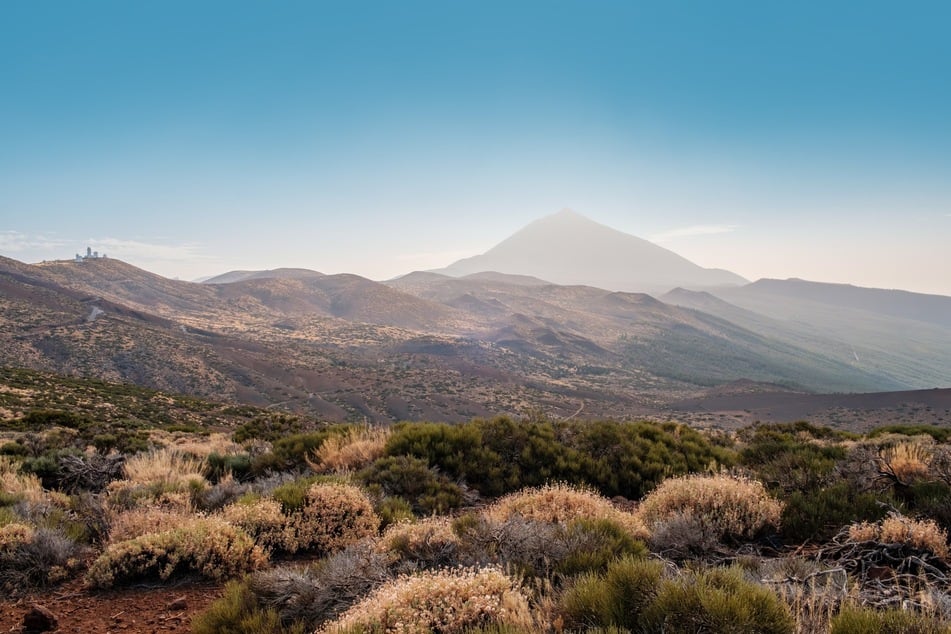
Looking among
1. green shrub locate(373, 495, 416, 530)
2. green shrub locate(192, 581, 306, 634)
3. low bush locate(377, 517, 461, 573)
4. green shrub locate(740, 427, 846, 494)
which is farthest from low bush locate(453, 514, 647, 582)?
green shrub locate(740, 427, 846, 494)

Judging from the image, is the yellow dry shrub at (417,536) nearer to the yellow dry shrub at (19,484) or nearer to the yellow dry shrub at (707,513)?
the yellow dry shrub at (707,513)

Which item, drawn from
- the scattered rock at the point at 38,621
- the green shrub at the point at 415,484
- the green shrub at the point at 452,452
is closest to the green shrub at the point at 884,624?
the green shrub at the point at 415,484

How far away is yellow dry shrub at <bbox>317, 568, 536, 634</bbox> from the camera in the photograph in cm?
312

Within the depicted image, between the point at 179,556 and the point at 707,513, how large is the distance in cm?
607

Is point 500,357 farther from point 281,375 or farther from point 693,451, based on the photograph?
point 693,451

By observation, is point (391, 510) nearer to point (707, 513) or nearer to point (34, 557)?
point (34, 557)

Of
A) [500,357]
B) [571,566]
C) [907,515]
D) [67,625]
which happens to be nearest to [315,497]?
[67,625]

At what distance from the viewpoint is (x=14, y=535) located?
5.03 m

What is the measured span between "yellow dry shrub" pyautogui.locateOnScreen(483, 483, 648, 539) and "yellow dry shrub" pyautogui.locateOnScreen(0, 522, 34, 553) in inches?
198

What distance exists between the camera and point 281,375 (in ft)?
192

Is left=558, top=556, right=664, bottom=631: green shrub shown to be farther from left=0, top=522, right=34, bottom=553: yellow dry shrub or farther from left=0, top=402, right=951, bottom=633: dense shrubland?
left=0, top=522, right=34, bottom=553: yellow dry shrub

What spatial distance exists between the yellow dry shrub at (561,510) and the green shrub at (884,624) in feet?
7.94

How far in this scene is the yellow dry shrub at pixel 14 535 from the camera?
489 centimetres

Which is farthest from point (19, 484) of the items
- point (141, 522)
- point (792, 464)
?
point (792, 464)
